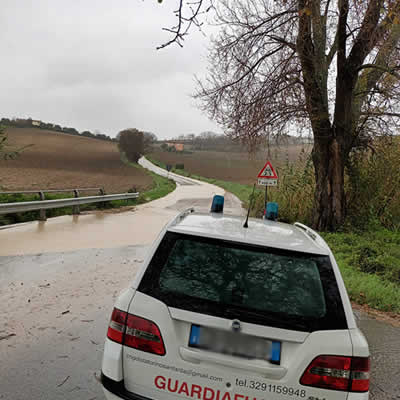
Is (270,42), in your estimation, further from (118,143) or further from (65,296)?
(118,143)

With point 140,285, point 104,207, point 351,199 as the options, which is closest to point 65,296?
point 140,285

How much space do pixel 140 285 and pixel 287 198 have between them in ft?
47.3

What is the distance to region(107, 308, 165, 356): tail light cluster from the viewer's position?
2.41 meters

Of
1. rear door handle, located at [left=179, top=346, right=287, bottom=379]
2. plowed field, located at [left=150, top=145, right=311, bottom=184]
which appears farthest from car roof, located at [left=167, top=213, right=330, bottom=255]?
plowed field, located at [left=150, top=145, right=311, bottom=184]

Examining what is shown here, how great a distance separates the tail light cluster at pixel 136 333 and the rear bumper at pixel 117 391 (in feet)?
0.82

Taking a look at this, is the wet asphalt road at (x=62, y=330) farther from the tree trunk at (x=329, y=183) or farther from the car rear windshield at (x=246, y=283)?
the tree trunk at (x=329, y=183)

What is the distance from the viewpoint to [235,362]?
91.0 inches

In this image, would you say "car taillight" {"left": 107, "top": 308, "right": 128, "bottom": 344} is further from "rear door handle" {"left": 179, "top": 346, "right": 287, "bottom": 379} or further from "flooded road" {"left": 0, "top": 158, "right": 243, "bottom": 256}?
"flooded road" {"left": 0, "top": 158, "right": 243, "bottom": 256}

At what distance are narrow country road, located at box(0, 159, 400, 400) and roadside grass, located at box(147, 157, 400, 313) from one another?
95 cm

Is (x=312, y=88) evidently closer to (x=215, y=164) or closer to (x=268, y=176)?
(x=268, y=176)

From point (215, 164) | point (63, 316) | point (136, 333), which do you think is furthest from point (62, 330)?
point (215, 164)

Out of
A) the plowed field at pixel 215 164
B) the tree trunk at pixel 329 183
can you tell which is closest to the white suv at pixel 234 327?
the tree trunk at pixel 329 183

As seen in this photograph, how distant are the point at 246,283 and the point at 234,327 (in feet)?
1.00

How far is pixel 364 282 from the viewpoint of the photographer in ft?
23.9
